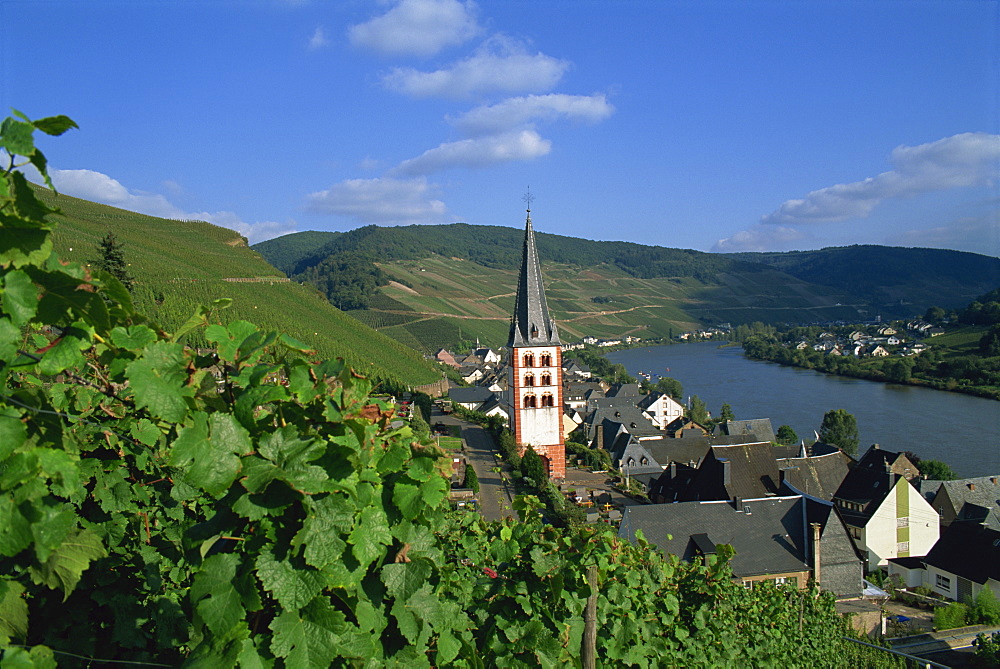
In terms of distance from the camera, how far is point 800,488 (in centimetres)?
2522

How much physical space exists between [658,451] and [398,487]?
33.6 metres

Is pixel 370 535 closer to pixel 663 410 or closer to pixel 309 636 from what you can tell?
pixel 309 636

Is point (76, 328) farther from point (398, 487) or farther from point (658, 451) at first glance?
point (658, 451)

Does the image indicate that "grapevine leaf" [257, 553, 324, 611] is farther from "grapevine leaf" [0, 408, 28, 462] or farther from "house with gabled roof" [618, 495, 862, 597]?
"house with gabled roof" [618, 495, 862, 597]

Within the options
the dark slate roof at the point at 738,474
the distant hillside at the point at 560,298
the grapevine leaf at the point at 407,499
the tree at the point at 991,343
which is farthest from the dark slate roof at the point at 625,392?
the grapevine leaf at the point at 407,499

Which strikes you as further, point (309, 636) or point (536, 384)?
point (536, 384)

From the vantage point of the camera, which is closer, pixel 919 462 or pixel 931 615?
pixel 931 615

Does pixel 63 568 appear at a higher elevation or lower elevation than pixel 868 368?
higher

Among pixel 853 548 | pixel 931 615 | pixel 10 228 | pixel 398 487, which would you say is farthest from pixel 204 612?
pixel 931 615

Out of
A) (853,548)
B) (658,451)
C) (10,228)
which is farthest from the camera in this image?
(658,451)

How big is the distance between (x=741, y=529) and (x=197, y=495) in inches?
659

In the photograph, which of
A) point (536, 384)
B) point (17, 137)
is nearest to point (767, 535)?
point (536, 384)

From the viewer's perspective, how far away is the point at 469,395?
5216cm

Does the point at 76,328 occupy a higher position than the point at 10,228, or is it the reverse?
the point at 10,228
